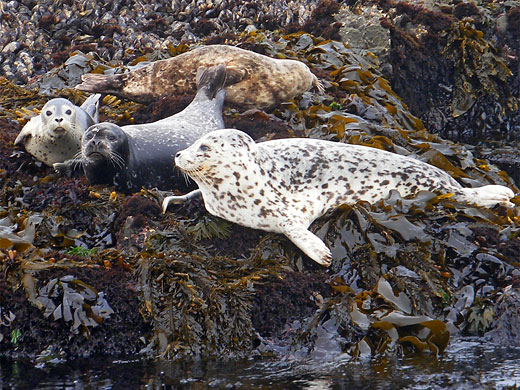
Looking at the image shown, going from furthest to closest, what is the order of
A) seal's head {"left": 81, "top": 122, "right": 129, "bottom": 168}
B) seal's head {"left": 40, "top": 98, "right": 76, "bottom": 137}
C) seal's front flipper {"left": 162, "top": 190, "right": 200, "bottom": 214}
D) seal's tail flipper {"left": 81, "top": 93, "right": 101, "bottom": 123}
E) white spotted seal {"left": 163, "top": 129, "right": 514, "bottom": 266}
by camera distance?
seal's tail flipper {"left": 81, "top": 93, "right": 101, "bottom": 123}
seal's head {"left": 40, "top": 98, "right": 76, "bottom": 137}
seal's head {"left": 81, "top": 122, "right": 129, "bottom": 168}
seal's front flipper {"left": 162, "top": 190, "right": 200, "bottom": 214}
white spotted seal {"left": 163, "top": 129, "right": 514, "bottom": 266}

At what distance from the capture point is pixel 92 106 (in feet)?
24.8

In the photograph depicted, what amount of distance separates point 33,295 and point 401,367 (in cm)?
201

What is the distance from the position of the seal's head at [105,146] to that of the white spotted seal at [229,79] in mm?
1706

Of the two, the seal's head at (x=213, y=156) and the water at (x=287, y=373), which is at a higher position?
the seal's head at (x=213, y=156)

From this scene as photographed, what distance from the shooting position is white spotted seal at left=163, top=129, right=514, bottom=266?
5586 millimetres

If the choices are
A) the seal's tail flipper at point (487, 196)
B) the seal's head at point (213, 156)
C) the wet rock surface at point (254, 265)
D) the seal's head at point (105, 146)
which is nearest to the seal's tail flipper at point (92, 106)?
the wet rock surface at point (254, 265)

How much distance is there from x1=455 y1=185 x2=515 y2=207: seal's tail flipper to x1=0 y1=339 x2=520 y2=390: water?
56.7 inches

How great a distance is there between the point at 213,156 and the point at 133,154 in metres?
0.93

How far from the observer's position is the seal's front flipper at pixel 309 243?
521cm

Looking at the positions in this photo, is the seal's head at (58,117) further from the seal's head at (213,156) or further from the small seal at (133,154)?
the seal's head at (213,156)

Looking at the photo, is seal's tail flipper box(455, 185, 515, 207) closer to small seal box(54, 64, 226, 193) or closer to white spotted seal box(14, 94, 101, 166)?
small seal box(54, 64, 226, 193)

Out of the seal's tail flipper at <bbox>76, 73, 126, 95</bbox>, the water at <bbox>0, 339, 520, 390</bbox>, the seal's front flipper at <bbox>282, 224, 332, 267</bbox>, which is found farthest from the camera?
the seal's tail flipper at <bbox>76, 73, 126, 95</bbox>

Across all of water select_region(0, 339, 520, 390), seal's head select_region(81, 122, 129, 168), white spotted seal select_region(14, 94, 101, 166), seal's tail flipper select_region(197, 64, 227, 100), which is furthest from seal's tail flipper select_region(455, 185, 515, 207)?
white spotted seal select_region(14, 94, 101, 166)

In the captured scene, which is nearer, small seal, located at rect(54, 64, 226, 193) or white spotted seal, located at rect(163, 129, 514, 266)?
white spotted seal, located at rect(163, 129, 514, 266)
